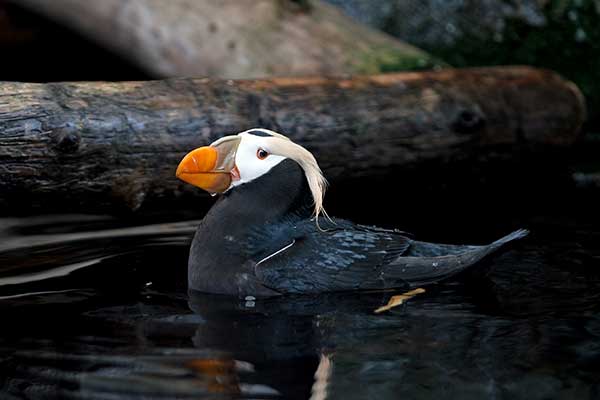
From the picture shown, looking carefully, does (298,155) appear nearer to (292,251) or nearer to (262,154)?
(262,154)

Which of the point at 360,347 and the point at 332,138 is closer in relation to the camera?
the point at 360,347

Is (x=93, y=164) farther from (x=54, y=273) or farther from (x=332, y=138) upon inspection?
(x=332, y=138)

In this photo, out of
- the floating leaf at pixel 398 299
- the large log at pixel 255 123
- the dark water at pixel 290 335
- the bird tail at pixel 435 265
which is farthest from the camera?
the large log at pixel 255 123

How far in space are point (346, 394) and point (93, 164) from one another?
213 cm

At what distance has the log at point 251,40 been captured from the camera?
6.78 metres

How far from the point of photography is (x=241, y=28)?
697cm

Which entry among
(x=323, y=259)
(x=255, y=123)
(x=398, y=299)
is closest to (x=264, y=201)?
(x=323, y=259)

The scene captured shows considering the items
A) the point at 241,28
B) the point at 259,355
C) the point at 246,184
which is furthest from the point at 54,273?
the point at 241,28

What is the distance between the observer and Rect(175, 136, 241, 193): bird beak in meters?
4.09

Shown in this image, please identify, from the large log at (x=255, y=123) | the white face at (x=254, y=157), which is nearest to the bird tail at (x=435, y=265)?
the white face at (x=254, y=157)

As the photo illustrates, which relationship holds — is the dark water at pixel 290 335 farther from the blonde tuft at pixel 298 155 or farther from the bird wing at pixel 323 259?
the blonde tuft at pixel 298 155

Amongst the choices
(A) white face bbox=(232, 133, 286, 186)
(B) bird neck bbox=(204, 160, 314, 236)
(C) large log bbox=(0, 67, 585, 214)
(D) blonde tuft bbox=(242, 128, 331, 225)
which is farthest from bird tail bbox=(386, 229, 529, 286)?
(C) large log bbox=(0, 67, 585, 214)

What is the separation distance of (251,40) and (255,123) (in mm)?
1897

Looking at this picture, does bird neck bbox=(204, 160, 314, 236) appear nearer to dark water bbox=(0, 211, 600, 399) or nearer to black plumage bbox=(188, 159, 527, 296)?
black plumage bbox=(188, 159, 527, 296)
